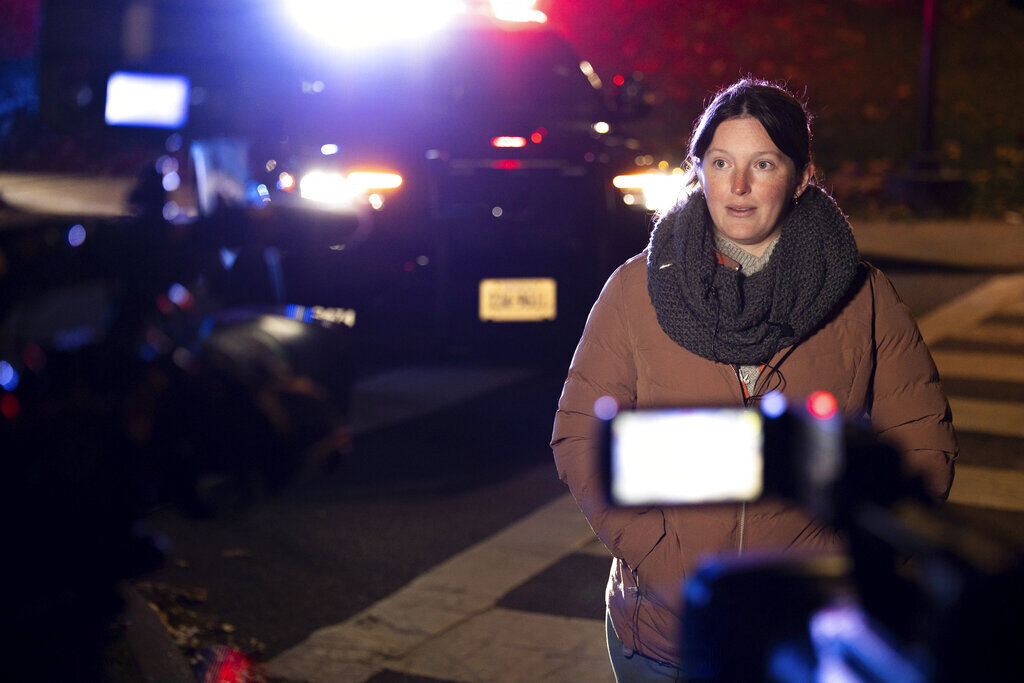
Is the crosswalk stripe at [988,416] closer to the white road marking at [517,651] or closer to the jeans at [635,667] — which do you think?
the white road marking at [517,651]

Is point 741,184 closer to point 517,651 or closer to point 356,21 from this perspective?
point 517,651

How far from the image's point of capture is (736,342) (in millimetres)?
2434

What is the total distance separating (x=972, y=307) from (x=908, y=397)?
383 inches

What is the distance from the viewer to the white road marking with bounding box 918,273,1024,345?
10555 millimetres

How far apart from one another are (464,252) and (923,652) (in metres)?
6.38

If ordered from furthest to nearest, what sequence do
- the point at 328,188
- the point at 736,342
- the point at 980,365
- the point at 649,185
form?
the point at 980,365, the point at 649,185, the point at 328,188, the point at 736,342

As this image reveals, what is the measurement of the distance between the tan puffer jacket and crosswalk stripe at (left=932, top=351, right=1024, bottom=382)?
6409mm

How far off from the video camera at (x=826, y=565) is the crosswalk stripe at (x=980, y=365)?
25.9ft

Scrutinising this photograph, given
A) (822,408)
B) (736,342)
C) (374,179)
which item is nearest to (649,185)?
(374,179)

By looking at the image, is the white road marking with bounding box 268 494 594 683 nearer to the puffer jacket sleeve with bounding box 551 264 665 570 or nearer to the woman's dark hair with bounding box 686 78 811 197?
the puffer jacket sleeve with bounding box 551 264 665 570

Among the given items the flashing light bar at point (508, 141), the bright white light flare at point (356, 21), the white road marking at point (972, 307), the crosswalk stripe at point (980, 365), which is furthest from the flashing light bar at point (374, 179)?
the white road marking at point (972, 307)

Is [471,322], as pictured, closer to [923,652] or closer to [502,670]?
[502,670]

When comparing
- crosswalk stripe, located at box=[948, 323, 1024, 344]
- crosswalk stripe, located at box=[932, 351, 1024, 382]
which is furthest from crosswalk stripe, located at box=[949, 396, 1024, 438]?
crosswalk stripe, located at box=[948, 323, 1024, 344]

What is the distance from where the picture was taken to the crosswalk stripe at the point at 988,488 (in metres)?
5.98
